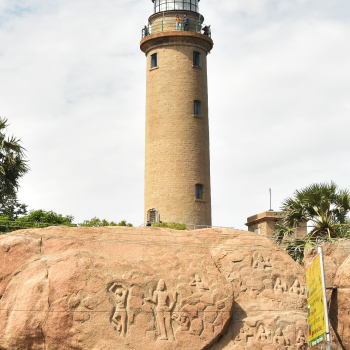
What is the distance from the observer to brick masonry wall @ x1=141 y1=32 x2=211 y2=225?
42.5 metres

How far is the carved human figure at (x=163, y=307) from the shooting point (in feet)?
64.4

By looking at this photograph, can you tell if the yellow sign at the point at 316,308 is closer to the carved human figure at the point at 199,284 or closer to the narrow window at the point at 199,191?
the carved human figure at the point at 199,284

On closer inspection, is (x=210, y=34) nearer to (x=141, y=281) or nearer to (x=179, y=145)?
(x=179, y=145)

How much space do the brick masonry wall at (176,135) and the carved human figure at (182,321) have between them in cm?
2203

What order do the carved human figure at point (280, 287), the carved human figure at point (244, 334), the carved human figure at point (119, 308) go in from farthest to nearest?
1. the carved human figure at point (280, 287)
2. the carved human figure at point (244, 334)
3. the carved human figure at point (119, 308)

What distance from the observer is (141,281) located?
1994cm

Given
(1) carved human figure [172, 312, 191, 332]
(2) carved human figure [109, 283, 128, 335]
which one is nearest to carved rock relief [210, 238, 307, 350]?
(1) carved human figure [172, 312, 191, 332]

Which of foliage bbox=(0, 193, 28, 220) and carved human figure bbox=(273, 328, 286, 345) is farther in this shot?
foliage bbox=(0, 193, 28, 220)

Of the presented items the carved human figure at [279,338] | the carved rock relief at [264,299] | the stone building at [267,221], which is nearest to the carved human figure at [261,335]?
the carved rock relief at [264,299]

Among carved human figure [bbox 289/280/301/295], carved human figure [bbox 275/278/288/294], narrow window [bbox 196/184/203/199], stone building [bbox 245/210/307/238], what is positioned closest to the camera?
carved human figure [bbox 275/278/288/294]

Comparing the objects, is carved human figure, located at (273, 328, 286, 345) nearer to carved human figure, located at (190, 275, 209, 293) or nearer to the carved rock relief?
the carved rock relief

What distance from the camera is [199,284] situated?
67.4 feet

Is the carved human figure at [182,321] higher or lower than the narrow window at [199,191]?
lower

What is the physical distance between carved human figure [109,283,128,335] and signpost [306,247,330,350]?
513cm
